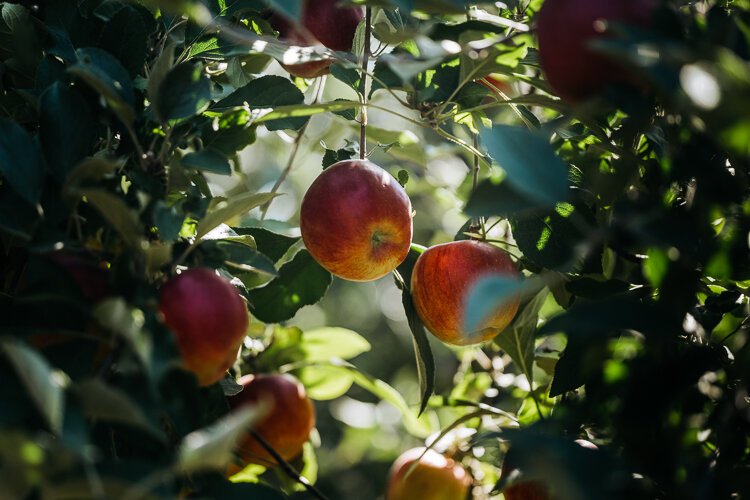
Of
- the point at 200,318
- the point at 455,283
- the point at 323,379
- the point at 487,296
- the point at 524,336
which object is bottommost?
the point at 323,379

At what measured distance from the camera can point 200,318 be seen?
2.19ft

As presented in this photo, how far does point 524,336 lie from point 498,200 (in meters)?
0.49

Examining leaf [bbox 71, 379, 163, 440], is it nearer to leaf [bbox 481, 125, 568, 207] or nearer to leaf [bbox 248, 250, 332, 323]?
leaf [bbox 481, 125, 568, 207]

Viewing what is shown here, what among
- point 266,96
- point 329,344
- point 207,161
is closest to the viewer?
point 207,161

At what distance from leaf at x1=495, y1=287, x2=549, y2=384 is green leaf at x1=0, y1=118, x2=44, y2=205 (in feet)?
2.00

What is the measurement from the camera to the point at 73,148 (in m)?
0.72

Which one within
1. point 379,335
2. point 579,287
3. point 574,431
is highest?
point 579,287

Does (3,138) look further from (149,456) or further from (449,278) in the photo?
(449,278)

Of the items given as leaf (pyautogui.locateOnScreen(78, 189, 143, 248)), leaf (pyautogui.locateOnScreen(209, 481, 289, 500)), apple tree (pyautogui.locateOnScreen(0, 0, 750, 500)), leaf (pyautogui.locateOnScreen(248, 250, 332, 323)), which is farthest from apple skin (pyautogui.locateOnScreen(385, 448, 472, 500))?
leaf (pyautogui.locateOnScreen(78, 189, 143, 248))

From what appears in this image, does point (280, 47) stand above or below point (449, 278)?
above

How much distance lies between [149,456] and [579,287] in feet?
1.59

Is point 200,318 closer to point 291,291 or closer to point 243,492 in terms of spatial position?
point 243,492

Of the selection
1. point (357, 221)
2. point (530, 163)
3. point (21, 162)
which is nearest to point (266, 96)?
point (357, 221)

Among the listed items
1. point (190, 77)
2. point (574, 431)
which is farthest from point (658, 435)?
point (190, 77)
